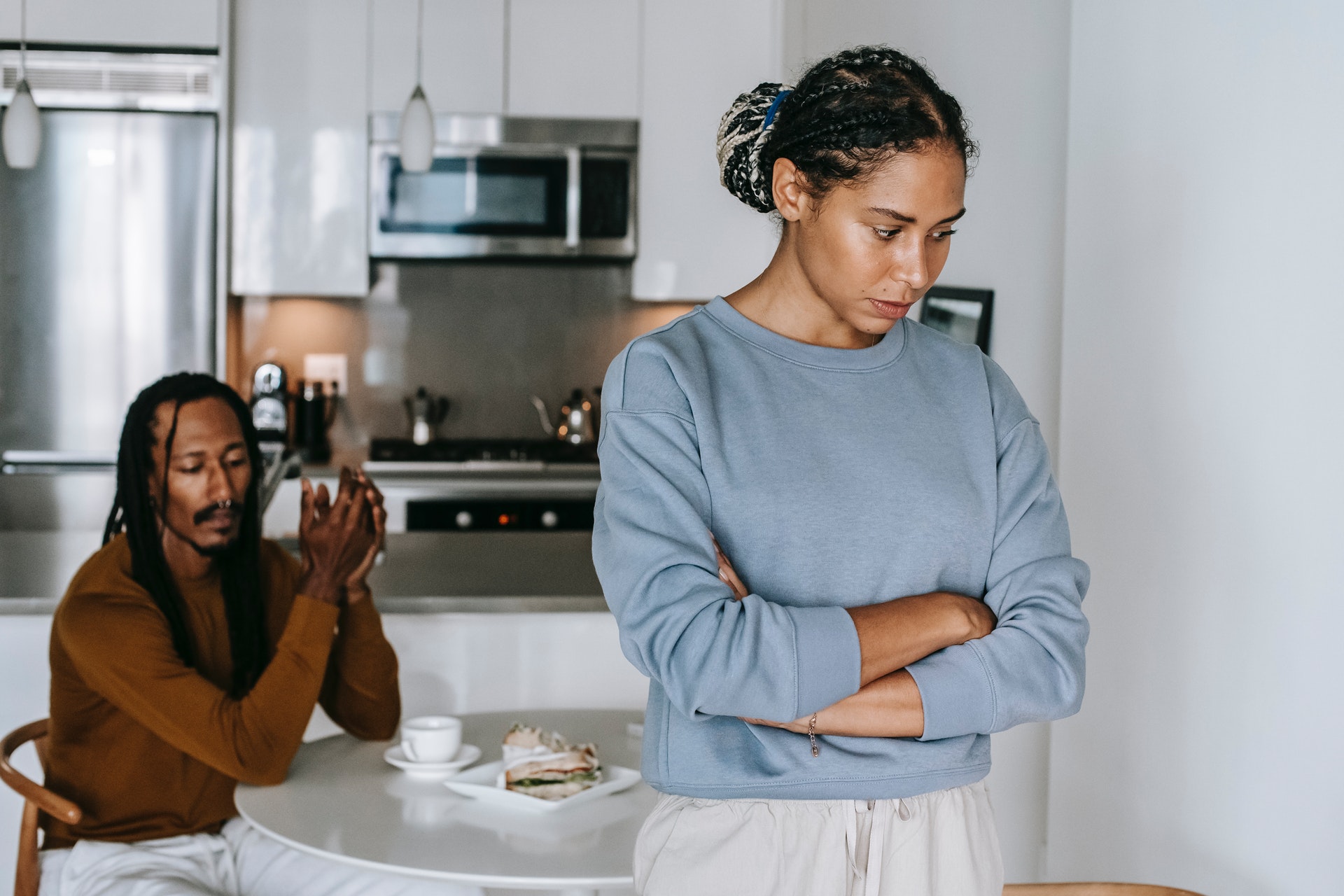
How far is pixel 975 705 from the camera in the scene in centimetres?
95

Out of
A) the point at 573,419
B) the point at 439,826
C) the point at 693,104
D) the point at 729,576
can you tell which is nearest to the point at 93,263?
the point at 573,419

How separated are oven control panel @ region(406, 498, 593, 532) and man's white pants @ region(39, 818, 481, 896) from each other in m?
2.10

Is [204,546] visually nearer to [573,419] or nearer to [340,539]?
[340,539]

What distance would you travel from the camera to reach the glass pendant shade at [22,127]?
9.40ft

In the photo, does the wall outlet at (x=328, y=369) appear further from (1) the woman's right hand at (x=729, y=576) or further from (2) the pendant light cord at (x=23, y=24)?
(1) the woman's right hand at (x=729, y=576)

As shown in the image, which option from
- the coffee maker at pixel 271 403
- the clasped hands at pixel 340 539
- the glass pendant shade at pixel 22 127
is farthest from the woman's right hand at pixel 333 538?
the coffee maker at pixel 271 403

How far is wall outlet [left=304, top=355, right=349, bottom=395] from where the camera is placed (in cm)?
437

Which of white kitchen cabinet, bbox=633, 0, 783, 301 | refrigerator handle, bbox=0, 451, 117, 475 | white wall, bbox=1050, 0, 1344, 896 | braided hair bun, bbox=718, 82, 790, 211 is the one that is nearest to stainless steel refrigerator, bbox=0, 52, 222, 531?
refrigerator handle, bbox=0, 451, 117, 475

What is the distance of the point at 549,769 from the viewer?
150 cm

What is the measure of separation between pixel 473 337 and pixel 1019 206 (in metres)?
2.61

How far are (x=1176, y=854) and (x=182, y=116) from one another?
352cm

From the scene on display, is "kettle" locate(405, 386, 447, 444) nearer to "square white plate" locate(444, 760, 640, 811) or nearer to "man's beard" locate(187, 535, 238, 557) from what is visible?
"man's beard" locate(187, 535, 238, 557)

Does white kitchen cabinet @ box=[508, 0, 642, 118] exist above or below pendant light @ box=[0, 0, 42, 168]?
above

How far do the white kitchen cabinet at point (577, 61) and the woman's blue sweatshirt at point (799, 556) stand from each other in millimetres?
3198
